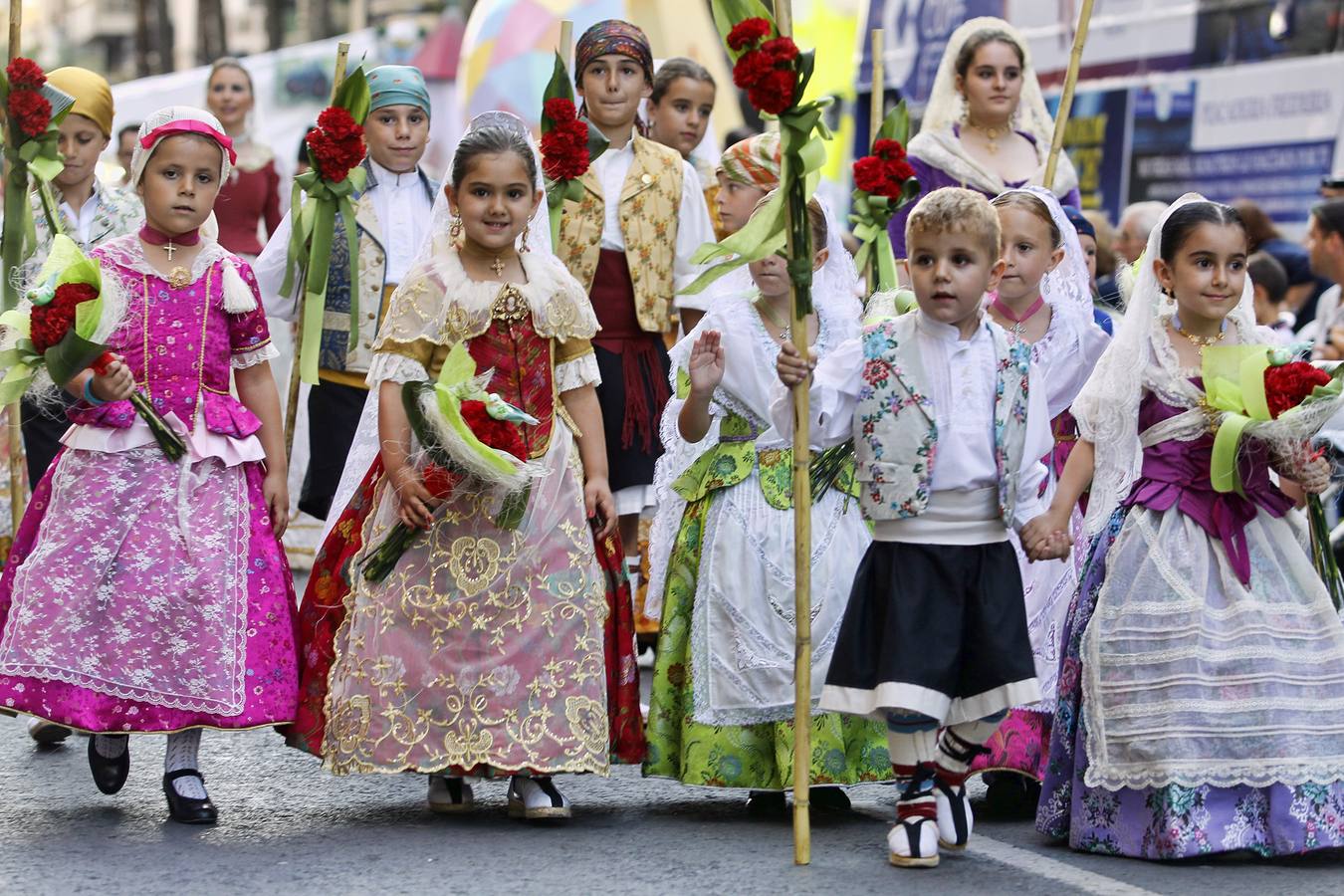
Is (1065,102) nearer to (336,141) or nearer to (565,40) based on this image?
(565,40)

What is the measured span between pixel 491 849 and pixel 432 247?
1.76 metres

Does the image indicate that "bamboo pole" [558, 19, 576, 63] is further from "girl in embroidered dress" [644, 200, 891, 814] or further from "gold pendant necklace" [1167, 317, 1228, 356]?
"gold pendant necklace" [1167, 317, 1228, 356]

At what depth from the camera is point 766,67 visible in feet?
17.4

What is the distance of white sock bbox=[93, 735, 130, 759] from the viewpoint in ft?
20.4

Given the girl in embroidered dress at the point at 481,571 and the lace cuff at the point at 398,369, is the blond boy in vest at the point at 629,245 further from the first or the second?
the lace cuff at the point at 398,369

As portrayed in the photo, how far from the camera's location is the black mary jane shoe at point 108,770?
623 centimetres

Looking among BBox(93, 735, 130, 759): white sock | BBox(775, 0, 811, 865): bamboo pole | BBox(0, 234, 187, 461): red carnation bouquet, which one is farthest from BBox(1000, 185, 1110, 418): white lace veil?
BBox(93, 735, 130, 759): white sock

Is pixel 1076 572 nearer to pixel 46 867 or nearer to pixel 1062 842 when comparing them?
pixel 1062 842

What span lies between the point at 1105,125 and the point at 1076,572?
8.65 meters

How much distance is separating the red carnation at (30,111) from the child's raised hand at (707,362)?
2.85 m

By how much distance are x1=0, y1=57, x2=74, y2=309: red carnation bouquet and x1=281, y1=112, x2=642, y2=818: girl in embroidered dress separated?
192 cm

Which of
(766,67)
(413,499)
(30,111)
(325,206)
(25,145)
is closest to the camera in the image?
(766,67)

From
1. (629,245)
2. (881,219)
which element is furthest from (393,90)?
(881,219)

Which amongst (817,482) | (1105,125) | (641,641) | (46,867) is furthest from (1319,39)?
(46,867)
